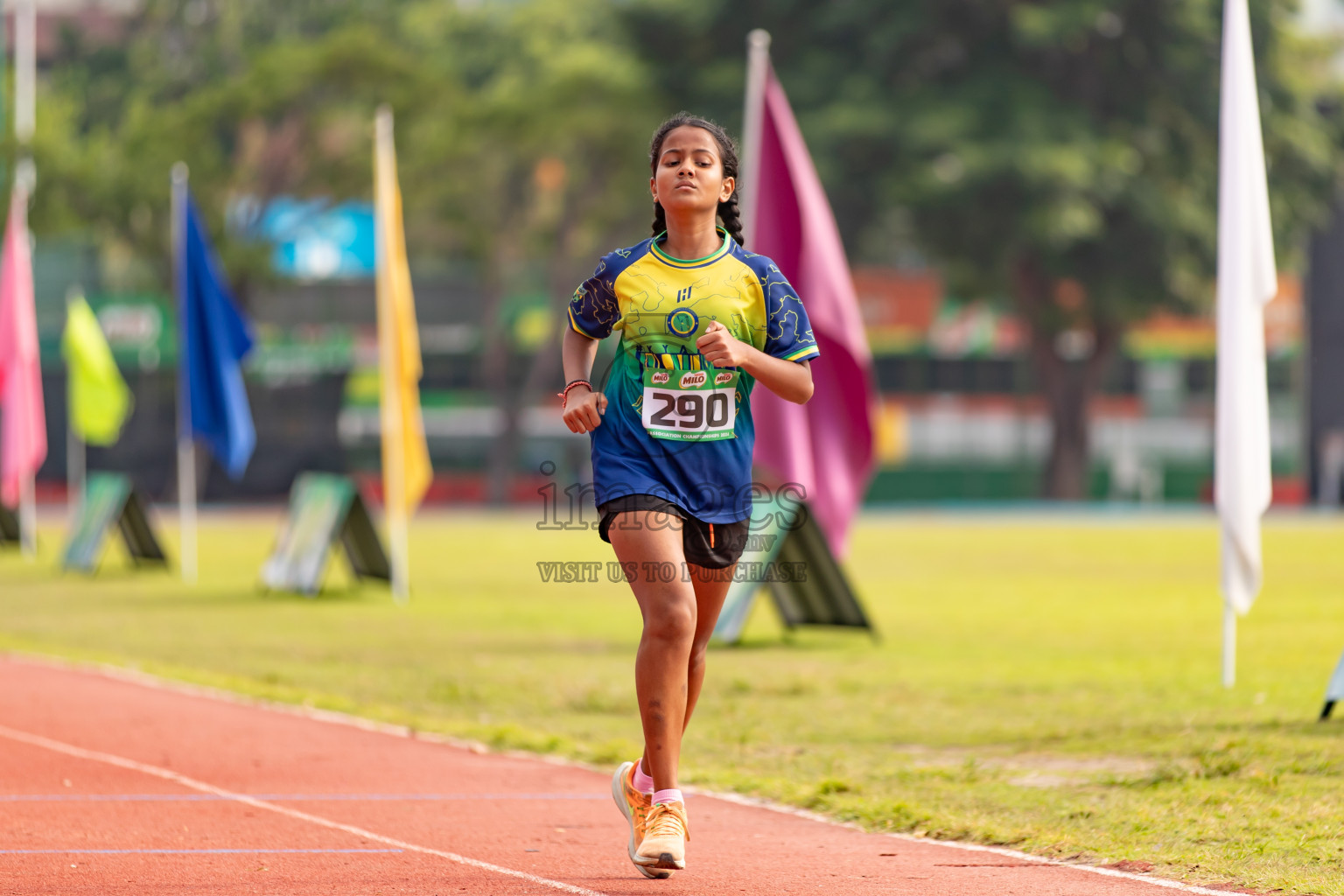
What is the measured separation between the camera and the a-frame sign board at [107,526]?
67.4 feet

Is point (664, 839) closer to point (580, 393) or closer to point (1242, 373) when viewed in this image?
point (580, 393)

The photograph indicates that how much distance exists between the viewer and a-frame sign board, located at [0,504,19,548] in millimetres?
26125

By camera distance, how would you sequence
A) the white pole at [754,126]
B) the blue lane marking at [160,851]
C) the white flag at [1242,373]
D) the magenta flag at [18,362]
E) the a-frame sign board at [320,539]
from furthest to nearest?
the magenta flag at [18,362], the a-frame sign board at [320,539], the white pole at [754,126], the white flag at [1242,373], the blue lane marking at [160,851]

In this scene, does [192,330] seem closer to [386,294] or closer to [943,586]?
[386,294]

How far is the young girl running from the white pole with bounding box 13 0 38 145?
39001mm

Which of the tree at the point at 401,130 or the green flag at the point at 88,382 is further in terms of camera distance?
the tree at the point at 401,130

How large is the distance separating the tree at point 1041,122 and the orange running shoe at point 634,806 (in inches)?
1367

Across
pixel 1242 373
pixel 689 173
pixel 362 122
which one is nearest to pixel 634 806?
pixel 689 173

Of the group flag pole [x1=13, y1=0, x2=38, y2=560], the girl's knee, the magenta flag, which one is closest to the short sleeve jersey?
the girl's knee

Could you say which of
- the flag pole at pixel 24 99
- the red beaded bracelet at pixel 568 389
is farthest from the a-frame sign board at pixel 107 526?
the flag pole at pixel 24 99

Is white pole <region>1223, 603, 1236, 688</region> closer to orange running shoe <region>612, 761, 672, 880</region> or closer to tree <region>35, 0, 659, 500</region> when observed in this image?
orange running shoe <region>612, 761, 672, 880</region>

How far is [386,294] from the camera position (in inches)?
648

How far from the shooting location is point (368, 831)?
5957 mm

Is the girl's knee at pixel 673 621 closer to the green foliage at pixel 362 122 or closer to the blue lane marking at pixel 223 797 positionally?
the blue lane marking at pixel 223 797
